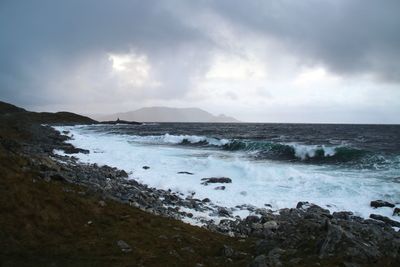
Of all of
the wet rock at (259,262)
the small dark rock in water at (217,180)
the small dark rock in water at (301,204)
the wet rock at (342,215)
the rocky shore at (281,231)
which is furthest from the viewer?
the small dark rock in water at (217,180)

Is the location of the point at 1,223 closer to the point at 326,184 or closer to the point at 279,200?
the point at 279,200

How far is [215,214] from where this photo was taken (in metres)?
14.8

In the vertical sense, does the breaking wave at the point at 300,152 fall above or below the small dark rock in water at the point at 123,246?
above

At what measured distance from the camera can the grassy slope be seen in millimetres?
8469

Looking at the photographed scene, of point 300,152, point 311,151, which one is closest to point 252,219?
point 300,152

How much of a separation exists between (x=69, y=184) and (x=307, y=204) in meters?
10.2

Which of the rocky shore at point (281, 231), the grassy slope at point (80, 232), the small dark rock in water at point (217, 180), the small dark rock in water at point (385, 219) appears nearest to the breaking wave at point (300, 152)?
the small dark rock in water at point (217, 180)

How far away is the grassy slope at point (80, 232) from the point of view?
8.47 m

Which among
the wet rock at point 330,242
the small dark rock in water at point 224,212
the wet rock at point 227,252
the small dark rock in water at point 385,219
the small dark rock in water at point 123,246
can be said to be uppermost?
the wet rock at point 330,242

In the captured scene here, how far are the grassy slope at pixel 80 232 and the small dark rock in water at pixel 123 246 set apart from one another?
111 mm

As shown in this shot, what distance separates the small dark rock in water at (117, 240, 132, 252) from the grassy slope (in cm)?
11

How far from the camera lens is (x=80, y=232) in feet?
32.3

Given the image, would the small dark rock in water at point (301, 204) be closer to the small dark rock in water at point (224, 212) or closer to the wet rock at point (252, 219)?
the small dark rock in water at point (224, 212)

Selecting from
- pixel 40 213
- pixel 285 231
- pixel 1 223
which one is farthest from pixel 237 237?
pixel 1 223
